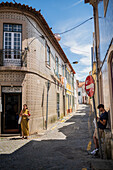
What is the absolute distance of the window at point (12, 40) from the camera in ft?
33.3

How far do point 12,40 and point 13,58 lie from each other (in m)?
1.10

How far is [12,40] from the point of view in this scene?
33.7ft

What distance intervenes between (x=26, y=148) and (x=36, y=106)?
4.06m

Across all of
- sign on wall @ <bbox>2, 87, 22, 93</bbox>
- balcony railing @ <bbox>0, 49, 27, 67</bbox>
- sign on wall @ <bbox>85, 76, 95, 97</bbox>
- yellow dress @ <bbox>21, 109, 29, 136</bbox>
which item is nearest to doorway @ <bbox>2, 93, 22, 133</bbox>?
sign on wall @ <bbox>2, 87, 22, 93</bbox>

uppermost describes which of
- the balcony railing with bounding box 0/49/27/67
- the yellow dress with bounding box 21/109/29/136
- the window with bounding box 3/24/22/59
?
the window with bounding box 3/24/22/59

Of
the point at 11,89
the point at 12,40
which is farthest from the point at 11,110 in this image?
the point at 12,40

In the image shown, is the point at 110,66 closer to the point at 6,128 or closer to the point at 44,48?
the point at 6,128

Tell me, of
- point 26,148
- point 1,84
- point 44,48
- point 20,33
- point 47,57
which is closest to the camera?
point 26,148

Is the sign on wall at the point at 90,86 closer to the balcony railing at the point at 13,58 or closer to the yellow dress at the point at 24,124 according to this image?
the yellow dress at the point at 24,124

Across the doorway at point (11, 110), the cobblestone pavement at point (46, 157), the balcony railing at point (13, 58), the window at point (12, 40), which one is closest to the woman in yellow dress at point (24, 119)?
the doorway at point (11, 110)

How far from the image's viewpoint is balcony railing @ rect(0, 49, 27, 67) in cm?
1002

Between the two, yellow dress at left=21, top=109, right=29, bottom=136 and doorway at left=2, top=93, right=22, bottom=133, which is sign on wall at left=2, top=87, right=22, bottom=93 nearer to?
doorway at left=2, top=93, right=22, bottom=133

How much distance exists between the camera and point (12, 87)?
32.6 ft

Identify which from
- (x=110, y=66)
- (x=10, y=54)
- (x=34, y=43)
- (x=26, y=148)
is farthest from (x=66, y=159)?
(x=34, y=43)
